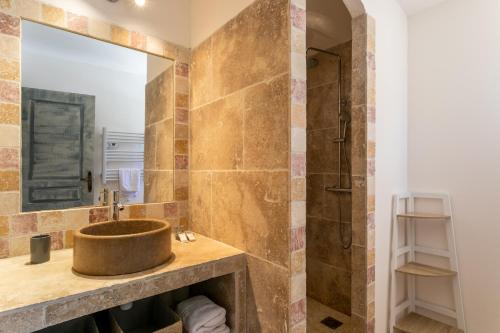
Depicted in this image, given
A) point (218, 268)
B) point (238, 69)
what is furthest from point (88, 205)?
point (238, 69)

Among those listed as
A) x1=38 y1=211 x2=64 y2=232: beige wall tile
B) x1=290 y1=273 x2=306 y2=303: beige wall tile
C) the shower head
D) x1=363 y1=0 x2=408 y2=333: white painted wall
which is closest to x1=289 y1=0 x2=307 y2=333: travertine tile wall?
x1=290 y1=273 x2=306 y2=303: beige wall tile

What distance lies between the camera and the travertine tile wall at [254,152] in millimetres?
1095

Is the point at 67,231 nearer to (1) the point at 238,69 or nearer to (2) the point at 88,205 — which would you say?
(2) the point at 88,205

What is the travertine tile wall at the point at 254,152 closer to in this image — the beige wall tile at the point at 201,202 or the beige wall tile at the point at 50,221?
the beige wall tile at the point at 201,202

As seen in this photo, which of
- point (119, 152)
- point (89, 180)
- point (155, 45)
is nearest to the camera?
point (89, 180)

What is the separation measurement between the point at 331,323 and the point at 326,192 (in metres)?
1.12

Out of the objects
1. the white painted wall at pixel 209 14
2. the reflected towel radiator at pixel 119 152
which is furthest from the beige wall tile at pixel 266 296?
the white painted wall at pixel 209 14

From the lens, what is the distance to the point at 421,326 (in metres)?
1.77

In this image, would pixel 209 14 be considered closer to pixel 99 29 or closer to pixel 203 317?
pixel 99 29

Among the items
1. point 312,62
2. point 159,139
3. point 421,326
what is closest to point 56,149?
point 159,139

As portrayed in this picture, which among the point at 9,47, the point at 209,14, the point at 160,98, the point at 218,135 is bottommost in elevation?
the point at 218,135

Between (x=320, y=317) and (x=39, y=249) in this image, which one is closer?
(x=39, y=249)

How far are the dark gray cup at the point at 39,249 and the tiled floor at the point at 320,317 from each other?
194 centimetres

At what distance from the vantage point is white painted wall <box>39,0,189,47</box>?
1.40 metres
